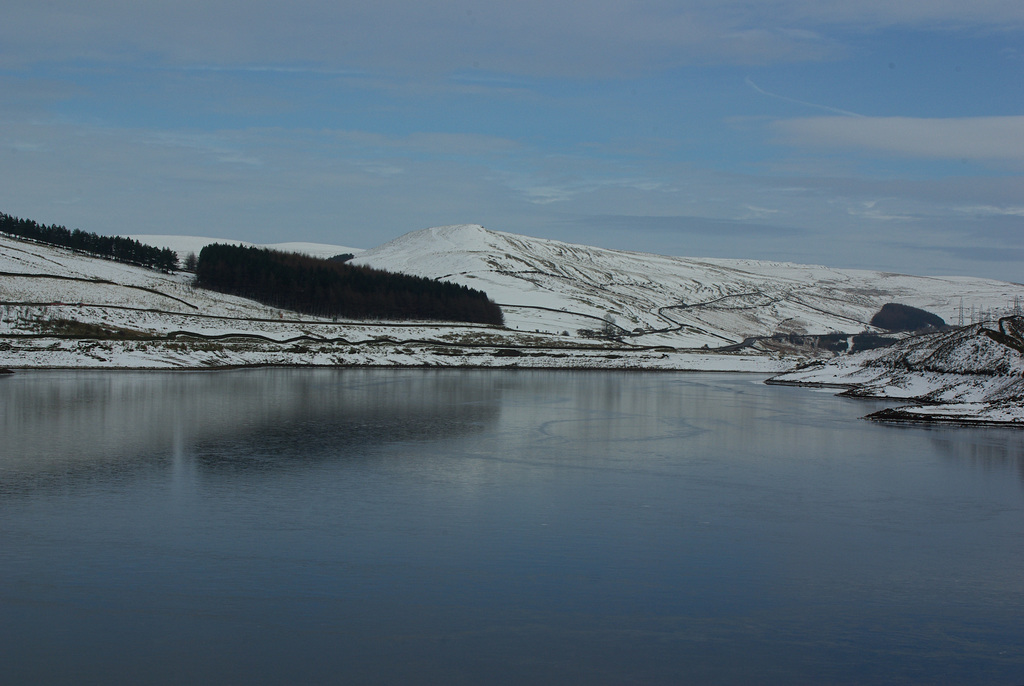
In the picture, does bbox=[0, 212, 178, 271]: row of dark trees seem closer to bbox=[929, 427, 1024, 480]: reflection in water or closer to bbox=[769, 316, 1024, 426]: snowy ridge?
bbox=[769, 316, 1024, 426]: snowy ridge

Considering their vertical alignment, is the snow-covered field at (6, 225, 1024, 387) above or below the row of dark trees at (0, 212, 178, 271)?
below

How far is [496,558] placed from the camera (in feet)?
41.9

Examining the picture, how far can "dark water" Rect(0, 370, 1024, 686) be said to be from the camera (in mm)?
9250

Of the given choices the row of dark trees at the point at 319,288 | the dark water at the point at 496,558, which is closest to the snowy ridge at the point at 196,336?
the row of dark trees at the point at 319,288

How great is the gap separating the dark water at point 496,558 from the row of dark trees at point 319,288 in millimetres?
78641

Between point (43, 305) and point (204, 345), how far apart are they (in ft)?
52.2

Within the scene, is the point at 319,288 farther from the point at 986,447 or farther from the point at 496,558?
the point at 496,558

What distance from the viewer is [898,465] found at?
22.5 m

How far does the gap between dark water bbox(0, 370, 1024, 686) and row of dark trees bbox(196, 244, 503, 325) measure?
258 feet

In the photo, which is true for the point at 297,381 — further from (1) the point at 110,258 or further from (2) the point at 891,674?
(1) the point at 110,258

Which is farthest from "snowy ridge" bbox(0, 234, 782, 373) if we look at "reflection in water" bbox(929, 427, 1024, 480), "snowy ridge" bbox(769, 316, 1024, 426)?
"reflection in water" bbox(929, 427, 1024, 480)

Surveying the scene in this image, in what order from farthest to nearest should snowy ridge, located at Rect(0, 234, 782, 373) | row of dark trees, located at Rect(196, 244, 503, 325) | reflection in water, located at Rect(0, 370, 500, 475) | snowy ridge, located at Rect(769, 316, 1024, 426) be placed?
row of dark trees, located at Rect(196, 244, 503, 325) → snowy ridge, located at Rect(0, 234, 782, 373) → snowy ridge, located at Rect(769, 316, 1024, 426) → reflection in water, located at Rect(0, 370, 500, 475)

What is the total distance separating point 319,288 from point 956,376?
259ft

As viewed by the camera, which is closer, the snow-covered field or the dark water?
the dark water
